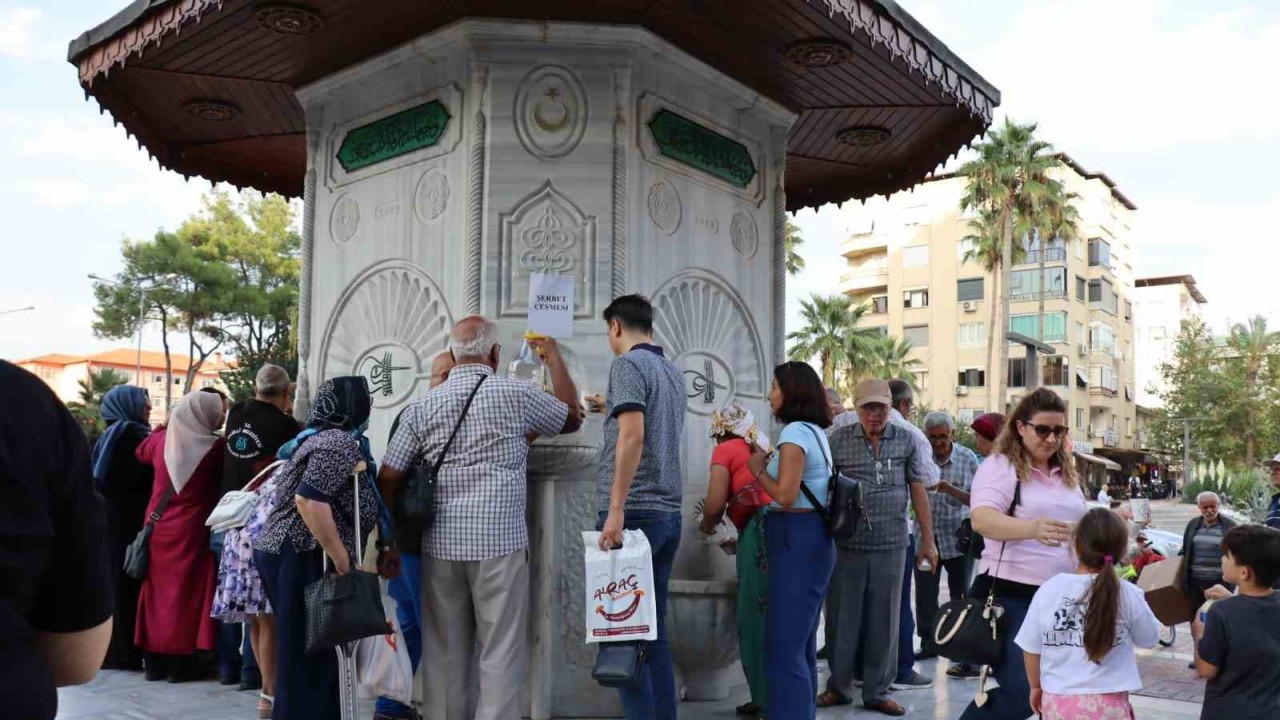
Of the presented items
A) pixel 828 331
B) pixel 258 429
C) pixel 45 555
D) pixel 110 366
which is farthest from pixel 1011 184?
pixel 110 366

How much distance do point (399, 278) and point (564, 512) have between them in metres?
1.92

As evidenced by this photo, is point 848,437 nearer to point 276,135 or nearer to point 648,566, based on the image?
point 648,566

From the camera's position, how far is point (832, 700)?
6027 millimetres

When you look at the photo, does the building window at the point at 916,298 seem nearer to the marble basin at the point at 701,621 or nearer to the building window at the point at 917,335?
the building window at the point at 917,335

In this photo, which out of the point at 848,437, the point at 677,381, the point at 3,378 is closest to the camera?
the point at 3,378

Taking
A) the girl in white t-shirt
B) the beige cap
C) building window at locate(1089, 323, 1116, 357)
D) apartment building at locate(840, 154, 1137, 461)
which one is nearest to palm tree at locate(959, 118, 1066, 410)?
apartment building at locate(840, 154, 1137, 461)

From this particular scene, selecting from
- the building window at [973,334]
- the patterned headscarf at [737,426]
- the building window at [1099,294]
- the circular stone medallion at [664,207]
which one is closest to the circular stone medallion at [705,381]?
the circular stone medallion at [664,207]

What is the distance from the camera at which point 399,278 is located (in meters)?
6.52

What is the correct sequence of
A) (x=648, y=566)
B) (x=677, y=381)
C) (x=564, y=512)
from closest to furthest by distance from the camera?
1. (x=648, y=566)
2. (x=677, y=381)
3. (x=564, y=512)

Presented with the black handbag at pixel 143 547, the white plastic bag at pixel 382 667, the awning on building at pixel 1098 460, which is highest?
the black handbag at pixel 143 547

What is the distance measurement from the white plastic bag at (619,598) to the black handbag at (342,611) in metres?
0.85

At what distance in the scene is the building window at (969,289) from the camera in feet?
174

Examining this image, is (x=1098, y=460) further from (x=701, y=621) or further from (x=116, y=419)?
(x=116, y=419)

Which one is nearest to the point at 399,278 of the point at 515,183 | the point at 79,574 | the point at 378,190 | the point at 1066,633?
the point at 378,190
